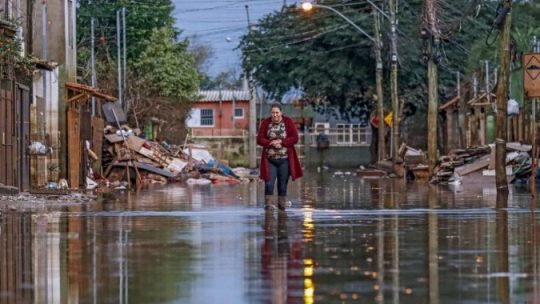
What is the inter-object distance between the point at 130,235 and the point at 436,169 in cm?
3057

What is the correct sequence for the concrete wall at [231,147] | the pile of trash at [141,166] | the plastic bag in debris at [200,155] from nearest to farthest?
the pile of trash at [141,166] → the plastic bag in debris at [200,155] → the concrete wall at [231,147]

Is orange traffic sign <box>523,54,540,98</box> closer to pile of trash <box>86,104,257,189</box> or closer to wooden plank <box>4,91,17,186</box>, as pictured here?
wooden plank <box>4,91,17,186</box>

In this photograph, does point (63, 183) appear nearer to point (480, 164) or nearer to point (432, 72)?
point (480, 164)

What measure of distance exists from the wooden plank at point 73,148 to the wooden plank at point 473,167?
11.9 meters

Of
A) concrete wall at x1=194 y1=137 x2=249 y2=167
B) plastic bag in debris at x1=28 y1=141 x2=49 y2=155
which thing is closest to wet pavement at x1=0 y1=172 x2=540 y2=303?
plastic bag in debris at x1=28 y1=141 x2=49 y2=155

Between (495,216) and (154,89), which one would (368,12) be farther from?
(495,216)

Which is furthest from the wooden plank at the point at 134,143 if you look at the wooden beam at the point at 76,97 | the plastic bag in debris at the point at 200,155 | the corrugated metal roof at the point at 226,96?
the corrugated metal roof at the point at 226,96

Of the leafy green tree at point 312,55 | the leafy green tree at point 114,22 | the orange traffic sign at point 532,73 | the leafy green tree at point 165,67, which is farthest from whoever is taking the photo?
the leafy green tree at point 312,55

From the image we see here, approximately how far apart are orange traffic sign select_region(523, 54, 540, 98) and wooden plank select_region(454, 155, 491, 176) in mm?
15203

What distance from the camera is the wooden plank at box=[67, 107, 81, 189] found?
135ft

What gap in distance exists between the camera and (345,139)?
110 meters

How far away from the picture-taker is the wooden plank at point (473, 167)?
148 ft

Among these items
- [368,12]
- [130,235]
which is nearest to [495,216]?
[130,235]

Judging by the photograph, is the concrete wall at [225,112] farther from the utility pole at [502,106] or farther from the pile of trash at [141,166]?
the utility pole at [502,106]
